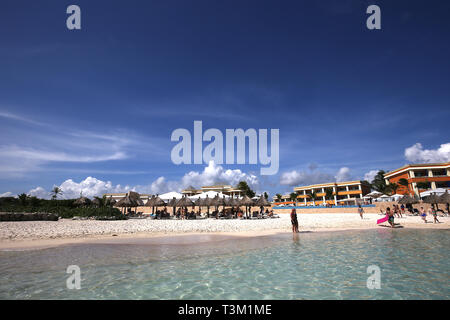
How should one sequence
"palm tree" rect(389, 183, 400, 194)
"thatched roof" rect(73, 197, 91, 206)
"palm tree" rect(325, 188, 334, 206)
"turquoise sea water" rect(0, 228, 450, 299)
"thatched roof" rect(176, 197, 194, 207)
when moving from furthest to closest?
"palm tree" rect(325, 188, 334, 206) < "palm tree" rect(389, 183, 400, 194) < "thatched roof" rect(73, 197, 91, 206) < "thatched roof" rect(176, 197, 194, 207) < "turquoise sea water" rect(0, 228, 450, 299)

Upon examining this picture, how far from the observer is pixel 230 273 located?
6.91 m

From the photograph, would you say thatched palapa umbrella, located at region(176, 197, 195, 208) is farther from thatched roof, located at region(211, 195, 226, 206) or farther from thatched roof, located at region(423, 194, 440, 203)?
thatched roof, located at region(423, 194, 440, 203)

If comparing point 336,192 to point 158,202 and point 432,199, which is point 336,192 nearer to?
point 432,199

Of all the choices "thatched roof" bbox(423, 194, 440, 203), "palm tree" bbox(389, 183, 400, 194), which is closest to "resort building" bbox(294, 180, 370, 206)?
"palm tree" bbox(389, 183, 400, 194)

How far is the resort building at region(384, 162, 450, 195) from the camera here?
2039 inches

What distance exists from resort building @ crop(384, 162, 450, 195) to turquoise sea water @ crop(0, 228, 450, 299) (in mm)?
54080

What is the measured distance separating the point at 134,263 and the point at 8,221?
1996 centimetres

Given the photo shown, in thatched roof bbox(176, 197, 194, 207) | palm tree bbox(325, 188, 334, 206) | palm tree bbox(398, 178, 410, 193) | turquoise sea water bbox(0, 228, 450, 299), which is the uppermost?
palm tree bbox(398, 178, 410, 193)

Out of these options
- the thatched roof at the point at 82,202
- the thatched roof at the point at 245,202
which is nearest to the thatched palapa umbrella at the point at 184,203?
the thatched roof at the point at 245,202

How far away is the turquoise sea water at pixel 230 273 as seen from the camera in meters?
5.34

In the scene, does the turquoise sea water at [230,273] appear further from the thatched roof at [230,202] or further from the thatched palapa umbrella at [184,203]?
the thatched palapa umbrella at [184,203]

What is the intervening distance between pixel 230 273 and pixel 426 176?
66483mm

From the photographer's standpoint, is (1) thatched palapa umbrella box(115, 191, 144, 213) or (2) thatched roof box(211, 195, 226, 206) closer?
(2) thatched roof box(211, 195, 226, 206)
